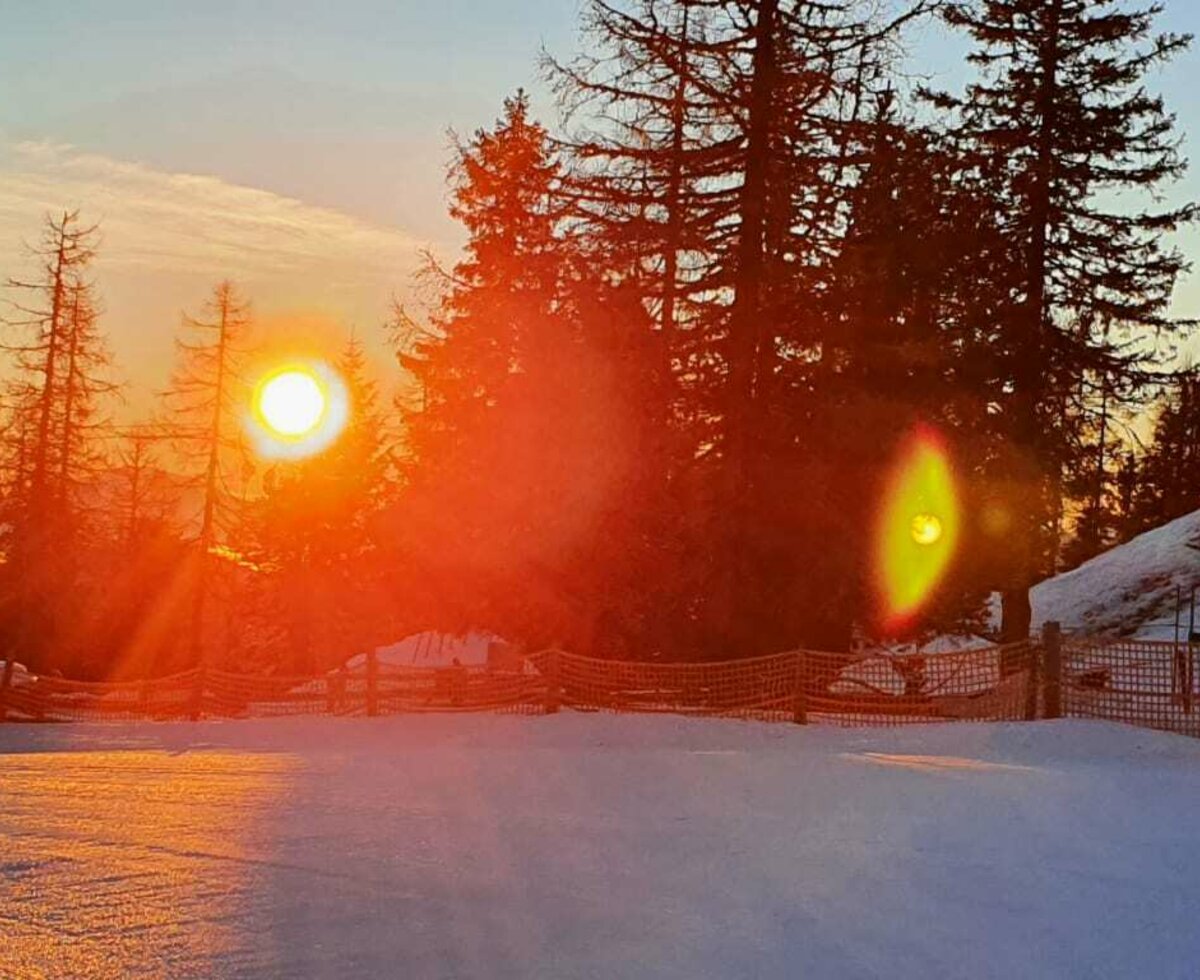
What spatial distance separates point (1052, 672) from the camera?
1992 centimetres

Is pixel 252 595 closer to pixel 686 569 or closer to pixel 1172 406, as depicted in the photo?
pixel 686 569

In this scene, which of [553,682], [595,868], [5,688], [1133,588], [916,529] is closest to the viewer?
[595,868]

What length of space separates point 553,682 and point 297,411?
28.7 m

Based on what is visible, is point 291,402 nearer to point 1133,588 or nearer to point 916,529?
point 916,529

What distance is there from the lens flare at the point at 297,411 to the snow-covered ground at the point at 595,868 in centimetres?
2896

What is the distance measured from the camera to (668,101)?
28.9m

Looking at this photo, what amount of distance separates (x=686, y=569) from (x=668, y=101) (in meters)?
10.2

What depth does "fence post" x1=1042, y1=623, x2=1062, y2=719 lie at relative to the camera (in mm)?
19828

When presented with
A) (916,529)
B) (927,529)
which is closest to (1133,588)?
(927,529)

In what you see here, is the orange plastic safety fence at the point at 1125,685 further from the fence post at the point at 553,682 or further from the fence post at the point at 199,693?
the fence post at the point at 199,693

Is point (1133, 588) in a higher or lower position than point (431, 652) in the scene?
higher

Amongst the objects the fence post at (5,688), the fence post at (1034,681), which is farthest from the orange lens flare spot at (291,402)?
the fence post at (1034,681)

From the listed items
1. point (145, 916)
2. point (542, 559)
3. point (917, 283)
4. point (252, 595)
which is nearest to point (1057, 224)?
point (917, 283)

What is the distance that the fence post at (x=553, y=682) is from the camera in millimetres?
21391
